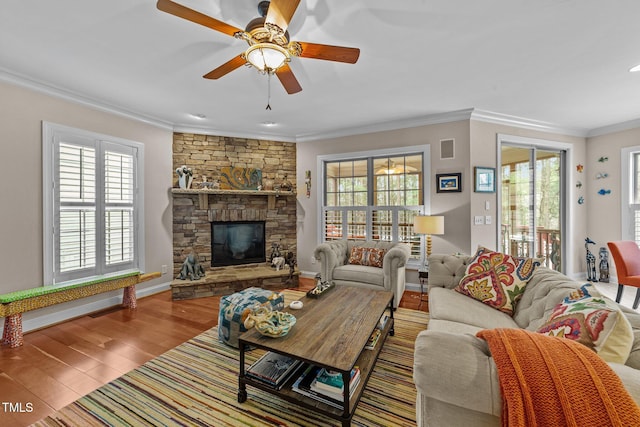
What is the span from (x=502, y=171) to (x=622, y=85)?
1525 mm

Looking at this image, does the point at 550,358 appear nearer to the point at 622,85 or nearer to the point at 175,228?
the point at 622,85

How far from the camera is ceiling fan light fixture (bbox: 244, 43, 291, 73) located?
1707mm

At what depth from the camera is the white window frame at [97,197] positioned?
9.55 feet

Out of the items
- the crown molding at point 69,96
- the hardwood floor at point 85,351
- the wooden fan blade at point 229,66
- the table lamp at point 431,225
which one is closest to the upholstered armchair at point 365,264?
the table lamp at point 431,225

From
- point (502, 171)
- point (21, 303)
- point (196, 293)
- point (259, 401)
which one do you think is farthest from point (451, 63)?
point (21, 303)

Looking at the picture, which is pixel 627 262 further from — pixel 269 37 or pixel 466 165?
pixel 269 37

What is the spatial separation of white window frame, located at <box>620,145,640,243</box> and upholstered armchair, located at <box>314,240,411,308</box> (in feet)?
11.9

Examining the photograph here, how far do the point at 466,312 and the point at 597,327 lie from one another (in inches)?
40.1

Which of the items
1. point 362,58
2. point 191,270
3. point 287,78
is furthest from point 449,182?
point 191,270

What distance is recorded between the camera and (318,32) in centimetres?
205

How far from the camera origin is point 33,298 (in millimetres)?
2557

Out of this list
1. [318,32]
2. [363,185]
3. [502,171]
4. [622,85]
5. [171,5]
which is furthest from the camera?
[363,185]

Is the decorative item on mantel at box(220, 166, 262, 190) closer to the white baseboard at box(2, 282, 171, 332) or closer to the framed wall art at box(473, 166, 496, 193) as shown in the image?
the white baseboard at box(2, 282, 171, 332)

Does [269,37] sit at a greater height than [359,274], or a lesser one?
greater
